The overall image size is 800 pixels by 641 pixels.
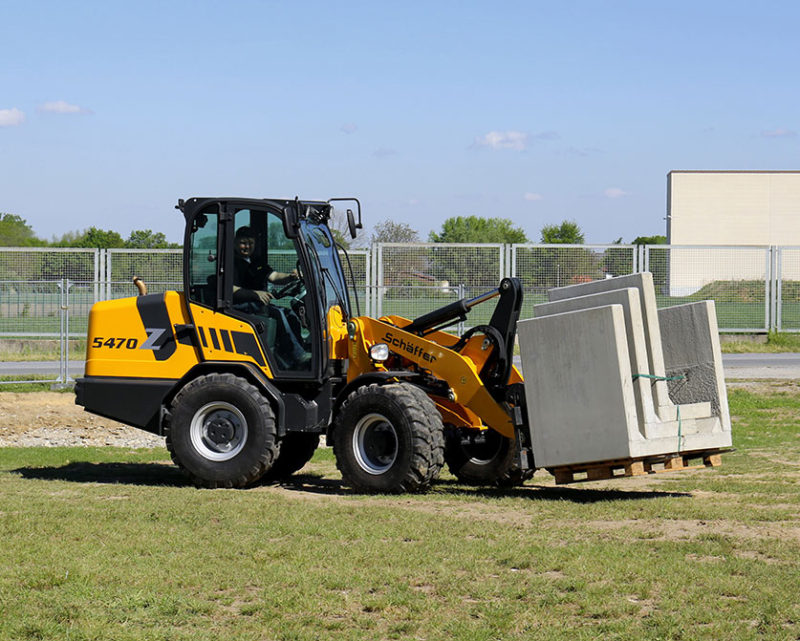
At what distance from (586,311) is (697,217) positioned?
63.9 metres

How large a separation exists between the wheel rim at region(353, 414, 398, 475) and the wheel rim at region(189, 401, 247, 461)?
1219 millimetres

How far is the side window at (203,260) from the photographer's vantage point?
11.0 meters

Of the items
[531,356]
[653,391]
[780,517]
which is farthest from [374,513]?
[780,517]

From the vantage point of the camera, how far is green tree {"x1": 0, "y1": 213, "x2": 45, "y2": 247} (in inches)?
2704

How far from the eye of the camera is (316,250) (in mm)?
10945

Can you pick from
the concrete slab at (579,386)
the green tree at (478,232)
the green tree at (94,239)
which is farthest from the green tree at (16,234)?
the concrete slab at (579,386)

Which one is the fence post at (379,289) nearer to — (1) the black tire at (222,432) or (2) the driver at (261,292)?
(2) the driver at (261,292)

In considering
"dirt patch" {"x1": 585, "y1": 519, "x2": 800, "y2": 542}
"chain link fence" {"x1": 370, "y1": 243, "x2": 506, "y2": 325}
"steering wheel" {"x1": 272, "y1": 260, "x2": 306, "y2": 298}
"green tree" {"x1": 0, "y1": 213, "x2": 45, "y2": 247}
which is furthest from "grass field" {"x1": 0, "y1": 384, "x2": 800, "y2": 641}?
"green tree" {"x1": 0, "y1": 213, "x2": 45, "y2": 247}

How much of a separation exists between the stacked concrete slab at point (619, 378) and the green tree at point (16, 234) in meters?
63.0

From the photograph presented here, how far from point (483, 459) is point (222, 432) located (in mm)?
2637

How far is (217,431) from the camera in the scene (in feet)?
35.4

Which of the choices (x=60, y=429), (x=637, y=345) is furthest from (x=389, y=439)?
(x=60, y=429)

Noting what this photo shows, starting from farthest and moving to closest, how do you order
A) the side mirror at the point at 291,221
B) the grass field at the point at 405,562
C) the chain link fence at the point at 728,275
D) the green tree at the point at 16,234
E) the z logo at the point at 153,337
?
the green tree at the point at 16,234 < the chain link fence at the point at 728,275 < the z logo at the point at 153,337 < the side mirror at the point at 291,221 < the grass field at the point at 405,562

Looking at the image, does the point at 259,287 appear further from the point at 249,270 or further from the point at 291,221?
the point at 291,221
